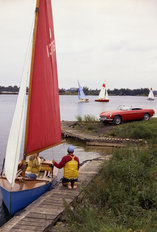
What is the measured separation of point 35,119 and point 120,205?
3.95 metres

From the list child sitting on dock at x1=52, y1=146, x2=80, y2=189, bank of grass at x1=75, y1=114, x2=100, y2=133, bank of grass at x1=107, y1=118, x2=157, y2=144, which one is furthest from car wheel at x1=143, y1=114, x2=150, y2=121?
child sitting on dock at x1=52, y1=146, x2=80, y2=189

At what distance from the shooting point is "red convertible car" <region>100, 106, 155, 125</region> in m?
24.3

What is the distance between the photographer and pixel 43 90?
9.45 metres

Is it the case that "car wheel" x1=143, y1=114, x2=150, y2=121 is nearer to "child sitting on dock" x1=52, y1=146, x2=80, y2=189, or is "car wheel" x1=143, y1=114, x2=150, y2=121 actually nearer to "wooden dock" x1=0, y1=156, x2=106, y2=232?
"wooden dock" x1=0, y1=156, x2=106, y2=232

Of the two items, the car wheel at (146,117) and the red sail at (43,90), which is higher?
the red sail at (43,90)

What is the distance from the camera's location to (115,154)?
12.2 m

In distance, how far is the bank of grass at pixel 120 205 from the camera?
5.88m

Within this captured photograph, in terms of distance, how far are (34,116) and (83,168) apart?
431 centimetres

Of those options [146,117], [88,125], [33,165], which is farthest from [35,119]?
[146,117]

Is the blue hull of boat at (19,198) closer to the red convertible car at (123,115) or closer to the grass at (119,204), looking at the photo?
the grass at (119,204)

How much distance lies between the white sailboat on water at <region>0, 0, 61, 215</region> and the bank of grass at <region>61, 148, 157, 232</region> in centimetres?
182

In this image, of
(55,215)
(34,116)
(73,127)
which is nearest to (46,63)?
(34,116)

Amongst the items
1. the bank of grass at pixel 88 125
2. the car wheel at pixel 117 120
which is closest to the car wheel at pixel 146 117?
the car wheel at pixel 117 120

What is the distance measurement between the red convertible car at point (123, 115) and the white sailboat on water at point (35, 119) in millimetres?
14406
